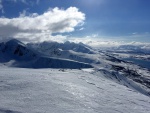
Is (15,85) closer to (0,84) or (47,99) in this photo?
(0,84)

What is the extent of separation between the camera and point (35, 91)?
28312 millimetres

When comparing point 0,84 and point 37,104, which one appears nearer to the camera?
point 37,104

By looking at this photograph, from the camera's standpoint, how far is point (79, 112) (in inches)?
867

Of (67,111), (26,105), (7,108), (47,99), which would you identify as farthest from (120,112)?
(7,108)

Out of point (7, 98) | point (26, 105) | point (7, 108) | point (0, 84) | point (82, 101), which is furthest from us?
point (0, 84)

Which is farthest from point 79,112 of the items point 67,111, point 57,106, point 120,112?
point 120,112

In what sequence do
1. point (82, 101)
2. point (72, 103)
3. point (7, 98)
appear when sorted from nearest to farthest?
point (7, 98), point (72, 103), point (82, 101)

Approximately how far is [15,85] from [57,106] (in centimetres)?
1019

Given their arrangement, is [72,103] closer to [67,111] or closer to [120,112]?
[67,111]

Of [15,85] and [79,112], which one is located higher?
[15,85]

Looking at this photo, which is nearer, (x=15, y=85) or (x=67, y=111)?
(x=67, y=111)

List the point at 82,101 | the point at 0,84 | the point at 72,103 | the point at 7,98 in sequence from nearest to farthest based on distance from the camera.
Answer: the point at 7,98
the point at 72,103
the point at 82,101
the point at 0,84

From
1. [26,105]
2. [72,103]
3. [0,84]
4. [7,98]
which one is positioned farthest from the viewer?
[0,84]

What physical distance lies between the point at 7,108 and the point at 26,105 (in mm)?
2521
